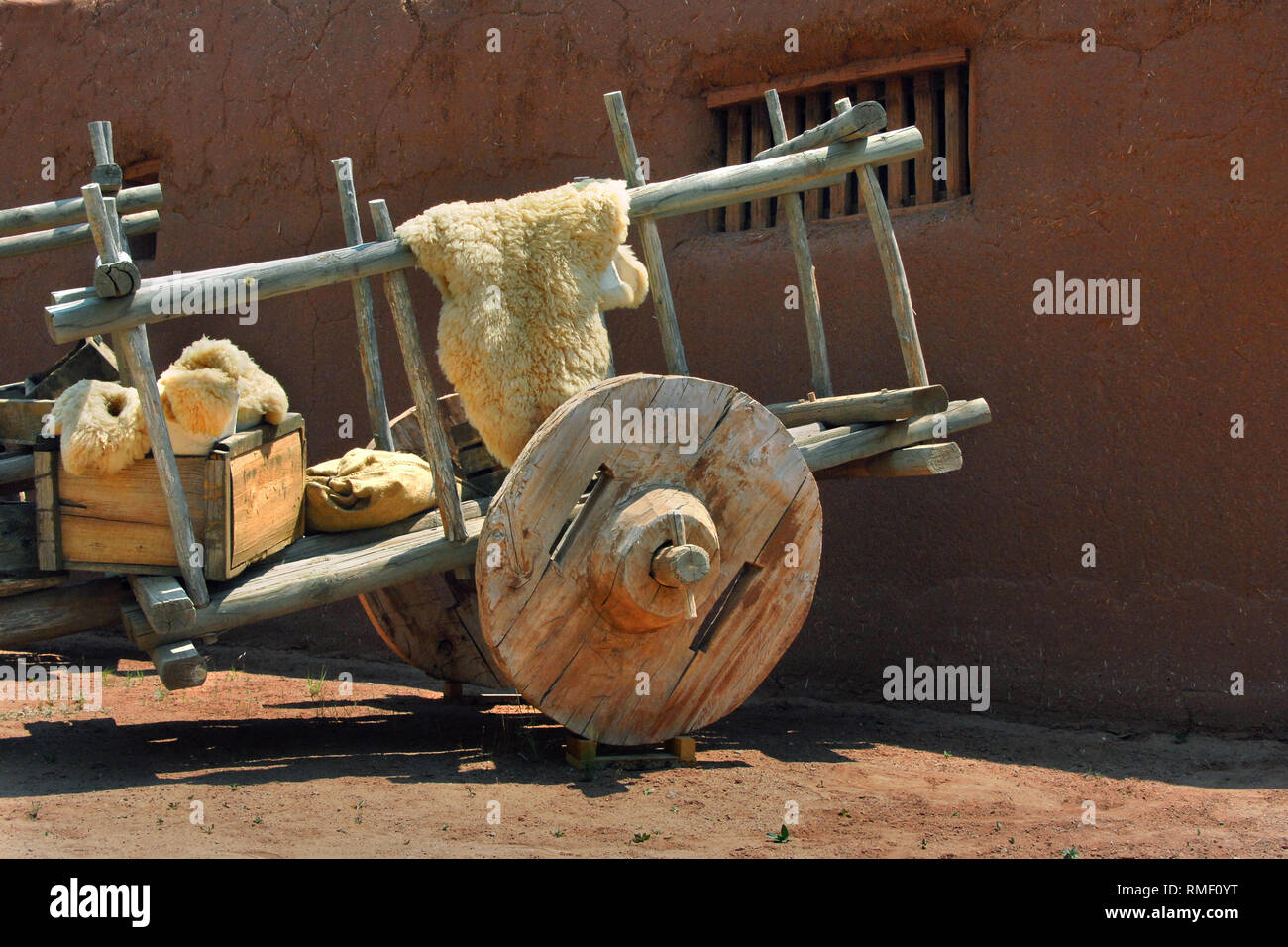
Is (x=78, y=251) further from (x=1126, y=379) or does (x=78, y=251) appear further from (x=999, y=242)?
(x=1126, y=379)

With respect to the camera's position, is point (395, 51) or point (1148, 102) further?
point (395, 51)

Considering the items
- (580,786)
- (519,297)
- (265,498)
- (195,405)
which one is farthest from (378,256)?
(580,786)

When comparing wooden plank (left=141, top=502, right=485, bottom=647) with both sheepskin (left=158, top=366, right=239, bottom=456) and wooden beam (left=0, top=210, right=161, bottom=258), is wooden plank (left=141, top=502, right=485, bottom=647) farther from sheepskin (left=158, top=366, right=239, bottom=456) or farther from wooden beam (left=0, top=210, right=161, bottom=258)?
wooden beam (left=0, top=210, right=161, bottom=258)

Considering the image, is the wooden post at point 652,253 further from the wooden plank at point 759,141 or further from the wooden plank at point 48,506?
the wooden plank at point 48,506

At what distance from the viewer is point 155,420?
3.67m

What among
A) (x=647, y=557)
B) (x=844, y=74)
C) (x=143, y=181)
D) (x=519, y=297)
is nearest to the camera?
(x=647, y=557)

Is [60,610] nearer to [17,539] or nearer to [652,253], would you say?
[17,539]

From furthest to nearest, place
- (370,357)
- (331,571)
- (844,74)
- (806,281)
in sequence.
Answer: (844,74), (370,357), (806,281), (331,571)

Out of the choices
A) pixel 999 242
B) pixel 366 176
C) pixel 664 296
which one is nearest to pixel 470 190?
pixel 366 176

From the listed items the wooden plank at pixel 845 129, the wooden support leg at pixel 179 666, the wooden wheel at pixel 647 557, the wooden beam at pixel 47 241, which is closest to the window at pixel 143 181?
the wooden beam at pixel 47 241

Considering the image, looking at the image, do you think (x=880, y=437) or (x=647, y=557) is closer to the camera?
(x=647, y=557)

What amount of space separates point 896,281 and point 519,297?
1421mm

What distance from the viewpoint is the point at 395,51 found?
6438mm

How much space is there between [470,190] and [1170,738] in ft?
13.3
